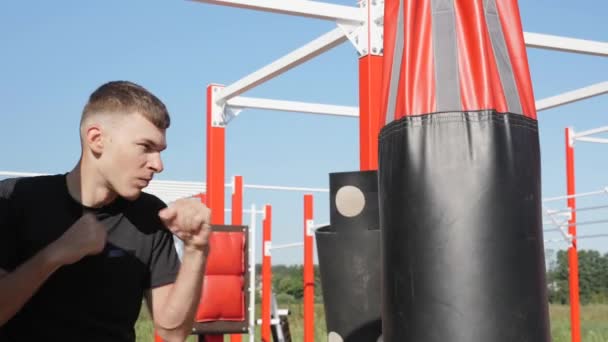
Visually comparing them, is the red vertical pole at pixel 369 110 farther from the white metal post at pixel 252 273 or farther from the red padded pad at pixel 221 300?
the white metal post at pixel 252 273

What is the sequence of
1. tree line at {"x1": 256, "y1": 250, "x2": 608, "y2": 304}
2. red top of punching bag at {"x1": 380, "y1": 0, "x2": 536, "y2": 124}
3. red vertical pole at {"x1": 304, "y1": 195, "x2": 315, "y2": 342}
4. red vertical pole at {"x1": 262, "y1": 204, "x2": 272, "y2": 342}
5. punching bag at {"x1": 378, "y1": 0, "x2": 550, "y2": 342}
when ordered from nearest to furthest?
punching bag at {"x1": 378, "y1": 0, "x2": 550, "y2": 342} < red top of punching bag at {"x1": 380, "y1": 0, "x2": 536, "y2": 124} < red vertical pole at {"x1": 304, "y1": 195, "x2": 315, "y2": 342} < red vertical pole at {"x1": 262, "y1": 204, "x2": 272, "y2": 342} < tree line at {"x1": 256, "y1": 250, "x2": 608, "y2": 304}

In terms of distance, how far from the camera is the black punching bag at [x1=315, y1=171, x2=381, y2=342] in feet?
8.43

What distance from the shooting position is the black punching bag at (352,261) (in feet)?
8.43

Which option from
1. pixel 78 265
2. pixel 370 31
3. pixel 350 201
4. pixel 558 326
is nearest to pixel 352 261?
pixel 350 201

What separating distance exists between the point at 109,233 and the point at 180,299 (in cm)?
27

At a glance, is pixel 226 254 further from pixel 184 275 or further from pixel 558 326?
pixel 558 326

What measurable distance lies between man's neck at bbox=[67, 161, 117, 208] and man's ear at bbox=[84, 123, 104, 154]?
0.22 feet

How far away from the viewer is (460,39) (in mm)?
1651

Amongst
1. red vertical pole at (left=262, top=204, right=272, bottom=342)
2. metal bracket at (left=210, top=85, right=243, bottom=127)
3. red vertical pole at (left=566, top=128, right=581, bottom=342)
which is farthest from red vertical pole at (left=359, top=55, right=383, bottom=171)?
red vertical pole at (left=566, top=128, right=581, bottom=342)

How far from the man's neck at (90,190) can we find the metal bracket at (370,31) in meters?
1.93

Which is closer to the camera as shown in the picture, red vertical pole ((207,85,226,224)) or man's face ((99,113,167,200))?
man's face ((99,113,167,200))

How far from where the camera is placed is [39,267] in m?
1.74

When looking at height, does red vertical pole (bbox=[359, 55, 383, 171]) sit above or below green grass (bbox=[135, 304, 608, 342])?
above

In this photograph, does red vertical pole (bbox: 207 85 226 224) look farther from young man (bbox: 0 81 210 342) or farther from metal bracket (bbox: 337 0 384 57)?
young man (bbox: 0 81 210 342)
